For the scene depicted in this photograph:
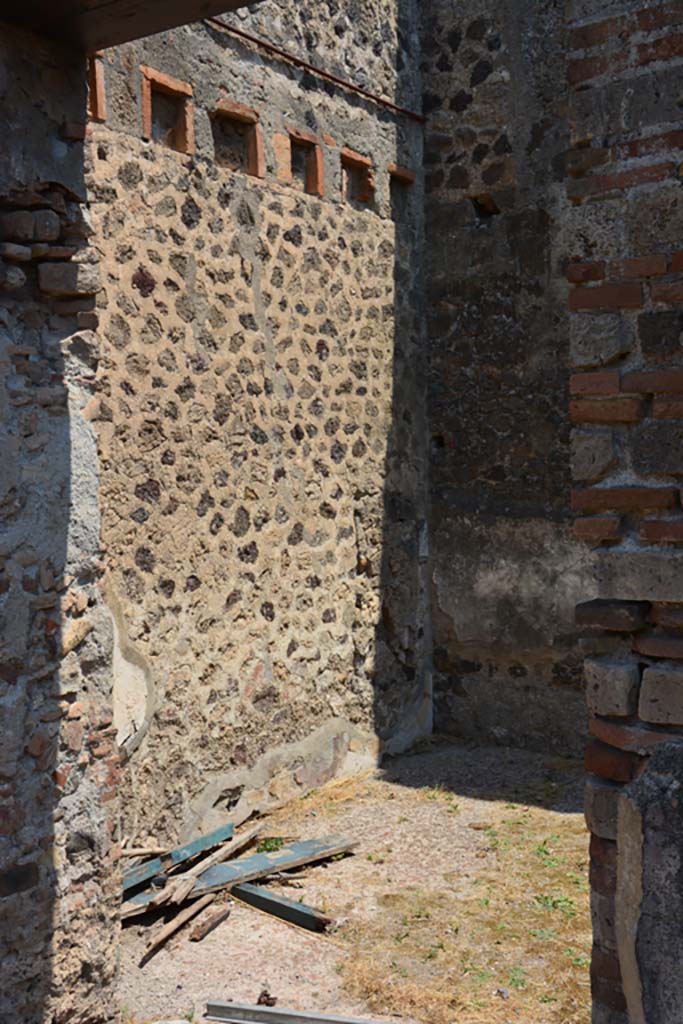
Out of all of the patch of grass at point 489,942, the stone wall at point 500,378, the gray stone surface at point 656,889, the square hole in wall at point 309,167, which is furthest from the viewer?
the stone wall at point 500,378

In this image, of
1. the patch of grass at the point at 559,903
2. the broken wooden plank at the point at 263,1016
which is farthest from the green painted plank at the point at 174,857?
the patch of grass at the point at 559,903

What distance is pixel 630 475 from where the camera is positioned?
2.47 meters

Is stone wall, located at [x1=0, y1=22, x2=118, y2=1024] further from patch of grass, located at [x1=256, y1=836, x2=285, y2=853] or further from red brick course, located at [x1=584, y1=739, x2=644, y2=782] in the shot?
patch of grass, located at [x1=256, y1=836, x2=285, y2=853]

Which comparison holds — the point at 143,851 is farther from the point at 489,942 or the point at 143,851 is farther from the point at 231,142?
the point at 231,142

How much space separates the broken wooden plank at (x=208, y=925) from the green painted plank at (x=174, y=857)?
0.35m

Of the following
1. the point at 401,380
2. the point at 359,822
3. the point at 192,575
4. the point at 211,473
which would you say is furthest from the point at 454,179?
the point at 359,822

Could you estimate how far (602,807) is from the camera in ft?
8.16

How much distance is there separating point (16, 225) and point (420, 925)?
3.19 metres

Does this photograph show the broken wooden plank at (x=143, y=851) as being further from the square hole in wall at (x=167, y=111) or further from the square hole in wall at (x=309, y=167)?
the square hole in wall at (x=309, y=167)

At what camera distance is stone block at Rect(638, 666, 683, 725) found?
2373 millimetres

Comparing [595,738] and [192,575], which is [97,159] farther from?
[595,738]

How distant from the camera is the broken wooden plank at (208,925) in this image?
4406 mm

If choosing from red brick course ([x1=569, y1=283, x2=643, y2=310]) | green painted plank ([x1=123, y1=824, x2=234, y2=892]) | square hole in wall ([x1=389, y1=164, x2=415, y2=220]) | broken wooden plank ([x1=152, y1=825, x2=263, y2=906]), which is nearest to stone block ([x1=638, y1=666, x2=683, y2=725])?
red brick course ([x1=569, y1=283, x2=643, y2=310])

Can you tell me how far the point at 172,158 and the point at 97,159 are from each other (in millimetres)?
463
